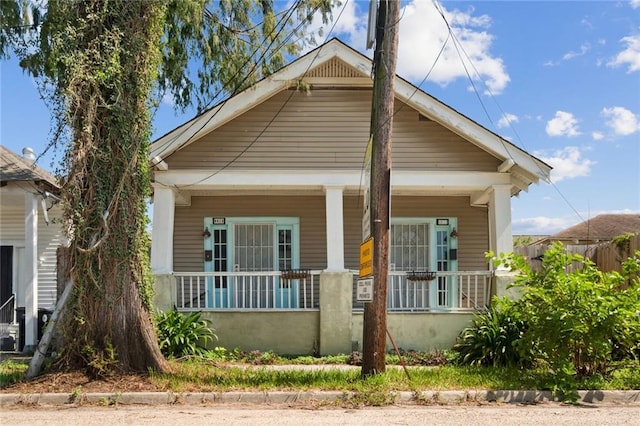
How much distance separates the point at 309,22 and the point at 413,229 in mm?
4949

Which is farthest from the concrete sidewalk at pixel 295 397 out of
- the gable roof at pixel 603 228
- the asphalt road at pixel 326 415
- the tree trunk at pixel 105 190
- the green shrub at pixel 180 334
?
the gable roof at pixel 603 228

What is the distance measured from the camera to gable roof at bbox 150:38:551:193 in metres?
9.99

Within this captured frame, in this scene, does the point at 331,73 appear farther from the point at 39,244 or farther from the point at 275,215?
the point at 39,244

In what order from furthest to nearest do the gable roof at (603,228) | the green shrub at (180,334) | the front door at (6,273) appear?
the gable roof at (603,228)
the front door at (6,273)
the green shrub at (180,334)

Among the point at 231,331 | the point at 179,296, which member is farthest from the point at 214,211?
the point at 231,331

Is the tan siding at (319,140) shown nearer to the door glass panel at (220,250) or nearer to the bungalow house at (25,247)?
the door glass panel at (220,250)

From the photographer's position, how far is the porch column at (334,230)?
10008mm

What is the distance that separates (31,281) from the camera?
34.2 feet

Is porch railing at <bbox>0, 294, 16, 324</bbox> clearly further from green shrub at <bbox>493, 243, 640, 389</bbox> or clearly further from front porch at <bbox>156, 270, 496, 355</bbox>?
green shrub at <bbox>493, 243, 640, 389</bbox>

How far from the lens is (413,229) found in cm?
1232

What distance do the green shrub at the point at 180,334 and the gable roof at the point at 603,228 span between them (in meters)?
21.9

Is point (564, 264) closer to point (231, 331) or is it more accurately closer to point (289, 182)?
point (289, 182)

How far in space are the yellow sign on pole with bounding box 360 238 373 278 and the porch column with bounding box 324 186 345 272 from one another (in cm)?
275

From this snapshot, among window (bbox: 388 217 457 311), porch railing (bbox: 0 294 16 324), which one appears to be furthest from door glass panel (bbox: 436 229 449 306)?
porch railing (bbox: 0 294 16 324)
